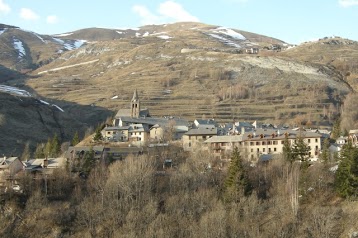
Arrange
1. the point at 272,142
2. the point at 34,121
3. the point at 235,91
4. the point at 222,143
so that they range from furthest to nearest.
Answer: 1. the point at 235,91
2. the point at 34,121
3. the point at 222,143
4. the point at 272,142

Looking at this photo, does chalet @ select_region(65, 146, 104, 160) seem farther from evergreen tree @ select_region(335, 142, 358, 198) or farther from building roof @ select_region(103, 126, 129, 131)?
evergreen tree @ select_region(335, 142, 358, 198)

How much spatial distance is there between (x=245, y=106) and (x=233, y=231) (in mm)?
103553

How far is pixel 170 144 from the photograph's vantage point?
78188 millimetres

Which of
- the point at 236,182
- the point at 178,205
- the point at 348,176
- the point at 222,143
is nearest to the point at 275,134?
the point at 222,143

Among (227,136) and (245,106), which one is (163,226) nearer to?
(227,136)

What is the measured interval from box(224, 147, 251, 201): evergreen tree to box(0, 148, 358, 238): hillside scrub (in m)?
0.12

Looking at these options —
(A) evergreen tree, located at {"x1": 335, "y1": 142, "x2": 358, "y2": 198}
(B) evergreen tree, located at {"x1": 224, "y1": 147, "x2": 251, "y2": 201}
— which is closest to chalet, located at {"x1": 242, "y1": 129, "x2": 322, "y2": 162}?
(A) evergreen tree, located at {"x1": 335, "y1": 142, "x2": 358, "y2": 198}

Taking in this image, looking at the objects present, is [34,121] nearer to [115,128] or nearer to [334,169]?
[115,128]

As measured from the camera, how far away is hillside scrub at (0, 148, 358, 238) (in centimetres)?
5369

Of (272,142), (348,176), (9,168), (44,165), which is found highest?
(272,142)

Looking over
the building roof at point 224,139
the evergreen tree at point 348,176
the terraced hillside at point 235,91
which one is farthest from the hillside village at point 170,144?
the terraced hillside at point 235,91

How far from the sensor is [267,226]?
178 feet

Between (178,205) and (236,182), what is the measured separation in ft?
22.7

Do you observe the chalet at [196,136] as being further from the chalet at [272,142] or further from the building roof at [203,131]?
the chalet at [272,142]
